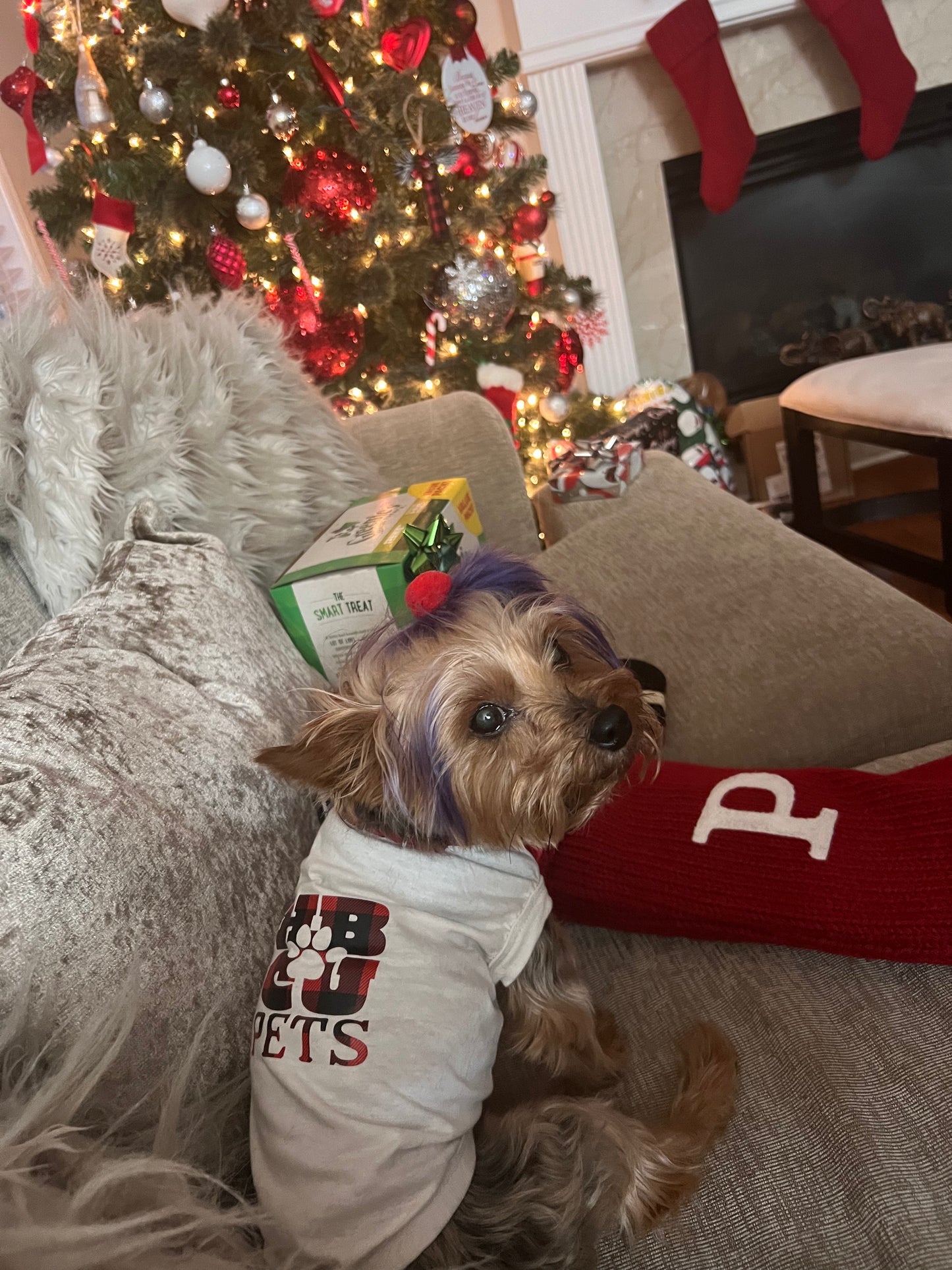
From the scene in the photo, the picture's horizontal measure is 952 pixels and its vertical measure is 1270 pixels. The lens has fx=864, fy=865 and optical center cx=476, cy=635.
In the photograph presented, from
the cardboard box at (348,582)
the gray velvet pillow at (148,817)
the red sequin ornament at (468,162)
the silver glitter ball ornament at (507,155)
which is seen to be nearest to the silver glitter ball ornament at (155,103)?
the red sequin ornament at (468,162)

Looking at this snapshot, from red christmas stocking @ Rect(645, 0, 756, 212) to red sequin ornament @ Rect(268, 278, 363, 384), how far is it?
51.9 inches

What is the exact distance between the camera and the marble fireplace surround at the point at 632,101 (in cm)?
274

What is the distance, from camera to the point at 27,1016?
58cm

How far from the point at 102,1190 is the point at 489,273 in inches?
93.0

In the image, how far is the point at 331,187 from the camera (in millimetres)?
2289

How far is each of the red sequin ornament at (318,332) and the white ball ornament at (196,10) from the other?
24.7 inches

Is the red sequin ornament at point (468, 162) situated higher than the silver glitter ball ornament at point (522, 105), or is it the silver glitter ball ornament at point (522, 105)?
the silver glitter ball ornament at point (522, 105)

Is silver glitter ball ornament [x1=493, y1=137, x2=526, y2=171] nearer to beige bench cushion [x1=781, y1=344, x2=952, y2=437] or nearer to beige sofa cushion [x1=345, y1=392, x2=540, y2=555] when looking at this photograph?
beige bench cushion [x1=781, y1=344, x2=952, y2=437]

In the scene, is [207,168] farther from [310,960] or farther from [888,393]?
[310,960]

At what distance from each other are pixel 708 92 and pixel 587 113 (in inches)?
15.2

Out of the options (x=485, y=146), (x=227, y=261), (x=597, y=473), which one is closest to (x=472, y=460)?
(x=597, y=473)

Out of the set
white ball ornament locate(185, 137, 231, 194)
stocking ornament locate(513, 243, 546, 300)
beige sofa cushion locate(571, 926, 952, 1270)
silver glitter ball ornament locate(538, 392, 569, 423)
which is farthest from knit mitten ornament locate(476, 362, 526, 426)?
beige sofa cushion locate(571, 926, 952, 1270)

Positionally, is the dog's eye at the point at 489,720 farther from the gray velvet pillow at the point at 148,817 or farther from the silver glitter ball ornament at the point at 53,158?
the silver glitter ball ornament at the point at 53,158

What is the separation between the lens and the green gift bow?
1.00m
